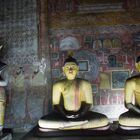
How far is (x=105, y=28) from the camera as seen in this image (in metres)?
5.82

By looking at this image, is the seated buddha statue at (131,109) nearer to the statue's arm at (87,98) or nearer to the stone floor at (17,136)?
the statue's arm at (87,98)

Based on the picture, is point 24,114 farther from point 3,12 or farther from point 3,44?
point 3,12

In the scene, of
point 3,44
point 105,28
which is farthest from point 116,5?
point 3,44

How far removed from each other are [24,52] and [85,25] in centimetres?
110

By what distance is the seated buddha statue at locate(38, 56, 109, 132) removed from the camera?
4617 millimetres

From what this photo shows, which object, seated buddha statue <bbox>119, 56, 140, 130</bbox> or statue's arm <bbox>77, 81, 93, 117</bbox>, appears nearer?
seated buddha statue <bbox>119, 56, 140, 130</bbox>

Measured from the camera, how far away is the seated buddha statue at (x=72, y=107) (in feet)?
15.1

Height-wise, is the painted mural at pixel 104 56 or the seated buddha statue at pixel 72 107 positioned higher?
the painted mural at pixel 104 56

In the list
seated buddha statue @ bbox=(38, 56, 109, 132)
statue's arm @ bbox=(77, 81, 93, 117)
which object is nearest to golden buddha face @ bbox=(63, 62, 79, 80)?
seated buddha statue @ bbox=(38, 56, 109, 132)

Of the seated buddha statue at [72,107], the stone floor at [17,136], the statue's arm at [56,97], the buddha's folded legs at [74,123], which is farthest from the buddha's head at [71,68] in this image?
the stone floor at [17,136]

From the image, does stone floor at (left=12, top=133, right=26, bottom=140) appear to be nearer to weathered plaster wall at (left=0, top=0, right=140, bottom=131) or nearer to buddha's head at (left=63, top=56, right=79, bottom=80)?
weathered plaster wall at (left=0, top=0, right=140, bottom=131)

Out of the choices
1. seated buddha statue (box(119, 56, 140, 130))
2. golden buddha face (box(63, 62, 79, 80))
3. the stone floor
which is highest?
golden buddha face (box(63, 62, 79, 80))

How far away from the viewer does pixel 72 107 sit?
5.01m

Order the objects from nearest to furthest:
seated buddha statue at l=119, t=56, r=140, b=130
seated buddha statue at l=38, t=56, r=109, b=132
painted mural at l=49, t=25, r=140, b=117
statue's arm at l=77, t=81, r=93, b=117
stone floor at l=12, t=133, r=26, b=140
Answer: seated buddha statue at l=119, t=56, r=140, b=130, seated buddha statue at l=38, t=56, r=109, b=132, statue's arm at l=77, t=81, r=93, b=117, stone floor at l=12, t=133, r=26, b=140, painted mural at l=49, t=25, r=140, b=117
